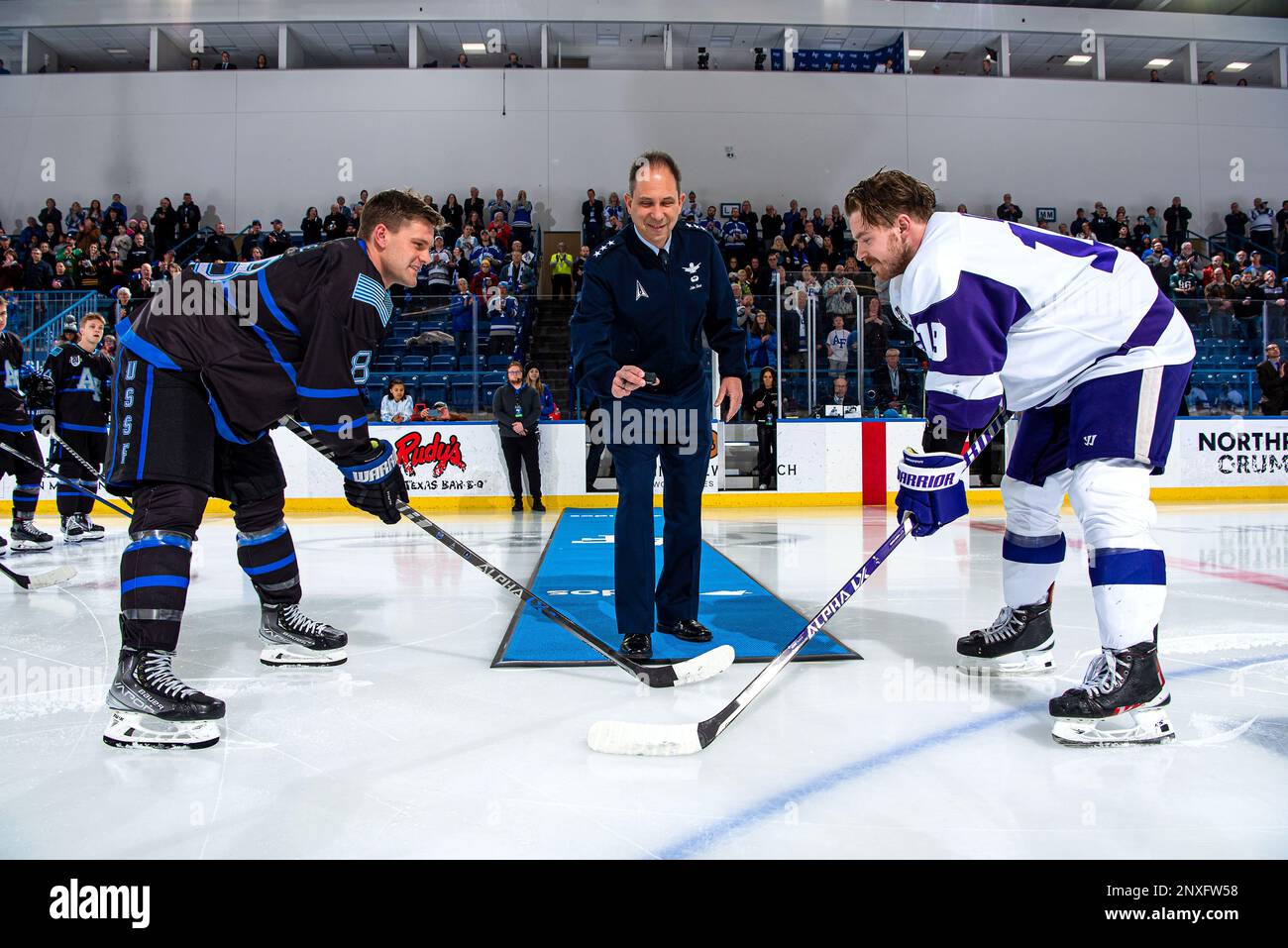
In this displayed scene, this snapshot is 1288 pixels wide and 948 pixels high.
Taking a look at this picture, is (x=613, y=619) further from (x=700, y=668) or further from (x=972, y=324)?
(x=972, y=324)

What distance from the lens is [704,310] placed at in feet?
10.3

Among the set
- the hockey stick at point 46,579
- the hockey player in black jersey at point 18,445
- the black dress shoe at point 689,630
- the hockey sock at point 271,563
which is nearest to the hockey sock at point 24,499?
the hockey player in black jersey at point 18,445

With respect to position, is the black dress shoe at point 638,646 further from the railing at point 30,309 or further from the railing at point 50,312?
Result: the railing at point 30,309

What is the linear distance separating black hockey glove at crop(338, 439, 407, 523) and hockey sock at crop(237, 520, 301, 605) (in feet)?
1.77

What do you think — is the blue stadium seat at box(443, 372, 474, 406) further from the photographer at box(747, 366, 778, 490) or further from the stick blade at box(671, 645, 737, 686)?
the stick blade at box(671, 645, 737, 686)

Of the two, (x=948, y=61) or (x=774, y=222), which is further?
(x=948, y=61)

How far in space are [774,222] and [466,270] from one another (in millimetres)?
5710

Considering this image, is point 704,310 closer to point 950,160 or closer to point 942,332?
point 942,332

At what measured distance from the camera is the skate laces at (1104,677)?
2.10 m

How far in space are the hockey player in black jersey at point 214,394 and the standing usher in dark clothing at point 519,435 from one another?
22.2ft

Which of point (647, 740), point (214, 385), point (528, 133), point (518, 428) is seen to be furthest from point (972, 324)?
point (528, 133)

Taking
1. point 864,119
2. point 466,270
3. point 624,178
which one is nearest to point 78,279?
point 466,270

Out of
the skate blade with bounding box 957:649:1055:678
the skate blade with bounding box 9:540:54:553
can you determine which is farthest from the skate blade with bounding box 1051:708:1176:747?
the skate blade with bounding box 9:540:54:553

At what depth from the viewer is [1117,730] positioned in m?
2.05
